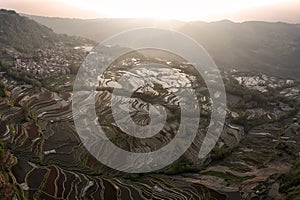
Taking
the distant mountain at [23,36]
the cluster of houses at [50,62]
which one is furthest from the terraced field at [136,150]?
the distant mountain at [23,36]

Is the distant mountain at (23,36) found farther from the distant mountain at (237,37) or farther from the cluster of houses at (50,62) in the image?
the distant mountain at (237,37)

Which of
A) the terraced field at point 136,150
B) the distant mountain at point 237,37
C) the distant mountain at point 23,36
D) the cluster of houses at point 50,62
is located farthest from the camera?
the distant mountain at point 237,37

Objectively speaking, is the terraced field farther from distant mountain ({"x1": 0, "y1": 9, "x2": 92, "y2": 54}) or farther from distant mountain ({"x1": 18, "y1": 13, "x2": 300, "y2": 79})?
distant mountain ({"x1": 18, "y1": 13, "x2": 300, "y2": 79})

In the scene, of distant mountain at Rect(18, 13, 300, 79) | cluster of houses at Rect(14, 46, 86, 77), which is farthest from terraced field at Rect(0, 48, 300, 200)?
distant mountain at Rect(18, 13, 300, 79)

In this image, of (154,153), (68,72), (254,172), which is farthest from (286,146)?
(68,72)

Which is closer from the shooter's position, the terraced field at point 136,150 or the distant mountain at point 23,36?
the terraced field at point 136,150

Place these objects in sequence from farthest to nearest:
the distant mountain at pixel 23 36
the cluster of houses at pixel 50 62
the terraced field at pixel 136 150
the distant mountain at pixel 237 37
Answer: the distant mountain at pixel 237 37, the distant mountain at pixel 23 36, the cluster of houses at pixel 50 62, the terraced field at pixel 136 150
